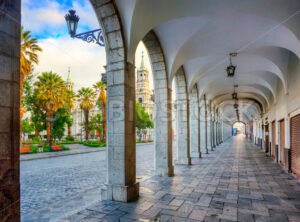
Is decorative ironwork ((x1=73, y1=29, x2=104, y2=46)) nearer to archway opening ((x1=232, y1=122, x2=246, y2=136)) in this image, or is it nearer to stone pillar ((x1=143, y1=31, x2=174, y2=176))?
stone pillar ((x1=143, y1=31, x2=174, y2=176))

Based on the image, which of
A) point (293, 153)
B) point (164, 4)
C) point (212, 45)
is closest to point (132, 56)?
point (164, 4)

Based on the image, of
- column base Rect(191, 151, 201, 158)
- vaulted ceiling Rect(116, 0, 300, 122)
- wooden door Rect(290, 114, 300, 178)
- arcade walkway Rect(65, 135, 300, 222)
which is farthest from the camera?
column base Rect(191, 151, 201, 158)

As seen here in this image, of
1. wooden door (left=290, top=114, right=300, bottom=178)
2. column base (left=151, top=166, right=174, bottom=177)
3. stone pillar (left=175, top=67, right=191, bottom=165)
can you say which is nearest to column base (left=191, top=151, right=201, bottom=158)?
stone pillar (left=175, top=67, right=191, bottom=165)

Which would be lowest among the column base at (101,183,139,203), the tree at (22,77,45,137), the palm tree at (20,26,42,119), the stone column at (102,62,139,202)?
the column base at (101,183,139,203)

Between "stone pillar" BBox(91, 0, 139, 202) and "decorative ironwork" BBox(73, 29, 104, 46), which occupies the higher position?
"decorative ironwork" BBox(73, 29, 104, 46)

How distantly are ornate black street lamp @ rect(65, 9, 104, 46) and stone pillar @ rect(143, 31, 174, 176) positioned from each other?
2443 millimetres

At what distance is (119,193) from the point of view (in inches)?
182

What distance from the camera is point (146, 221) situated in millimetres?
3611

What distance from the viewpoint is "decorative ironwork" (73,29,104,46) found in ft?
16.1

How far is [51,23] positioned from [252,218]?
5.35m

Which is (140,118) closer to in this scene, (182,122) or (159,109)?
(182,122)

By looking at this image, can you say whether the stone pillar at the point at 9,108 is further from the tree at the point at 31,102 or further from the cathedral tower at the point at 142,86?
the cathedral tower at the point at 142,86

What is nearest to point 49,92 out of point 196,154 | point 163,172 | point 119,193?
point 196,154

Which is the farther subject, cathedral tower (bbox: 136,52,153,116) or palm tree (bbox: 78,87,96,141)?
cathedral tower (bbox: 136,52,153,116)
